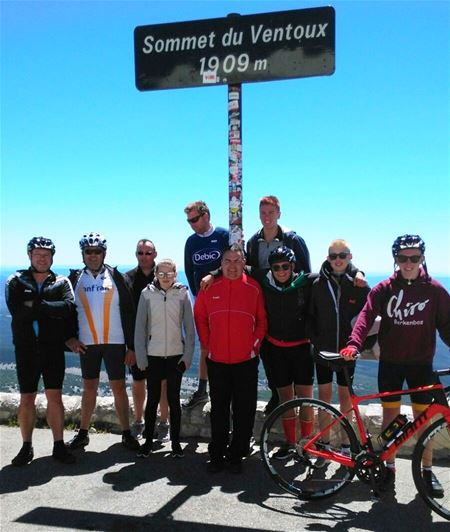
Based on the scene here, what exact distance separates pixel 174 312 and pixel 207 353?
1.84 feet

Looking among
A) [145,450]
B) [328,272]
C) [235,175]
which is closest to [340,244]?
[328,272]

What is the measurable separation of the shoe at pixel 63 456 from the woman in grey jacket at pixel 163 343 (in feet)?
2.26

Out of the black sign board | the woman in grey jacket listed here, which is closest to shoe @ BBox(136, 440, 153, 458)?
the woman in grey jacket

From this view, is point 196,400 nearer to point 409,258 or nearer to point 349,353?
point 349,353

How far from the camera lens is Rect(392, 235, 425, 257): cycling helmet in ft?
13.1

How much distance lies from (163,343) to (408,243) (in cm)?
261

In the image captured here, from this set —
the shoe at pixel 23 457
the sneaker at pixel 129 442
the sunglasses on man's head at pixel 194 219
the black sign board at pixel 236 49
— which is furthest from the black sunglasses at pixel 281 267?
the shoe at pixel 23 457

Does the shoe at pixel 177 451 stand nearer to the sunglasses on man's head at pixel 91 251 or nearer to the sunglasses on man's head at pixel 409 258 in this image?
the sunglasses on man's head at pixel 91 251

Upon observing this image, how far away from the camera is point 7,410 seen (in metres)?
6.14

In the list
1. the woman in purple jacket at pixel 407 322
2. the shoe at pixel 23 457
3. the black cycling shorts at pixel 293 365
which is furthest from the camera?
the shoe at pixel 23 457

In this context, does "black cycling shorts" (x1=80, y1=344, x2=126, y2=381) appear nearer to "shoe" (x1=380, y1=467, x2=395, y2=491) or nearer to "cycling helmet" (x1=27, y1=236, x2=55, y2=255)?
"cycling helmet" (x1=27, y1=236, x2=55, y2=255)

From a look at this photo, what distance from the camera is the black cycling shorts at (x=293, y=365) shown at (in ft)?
15.1

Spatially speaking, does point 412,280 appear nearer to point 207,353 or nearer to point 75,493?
point 207,353

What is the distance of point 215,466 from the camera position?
4539 millimetres
